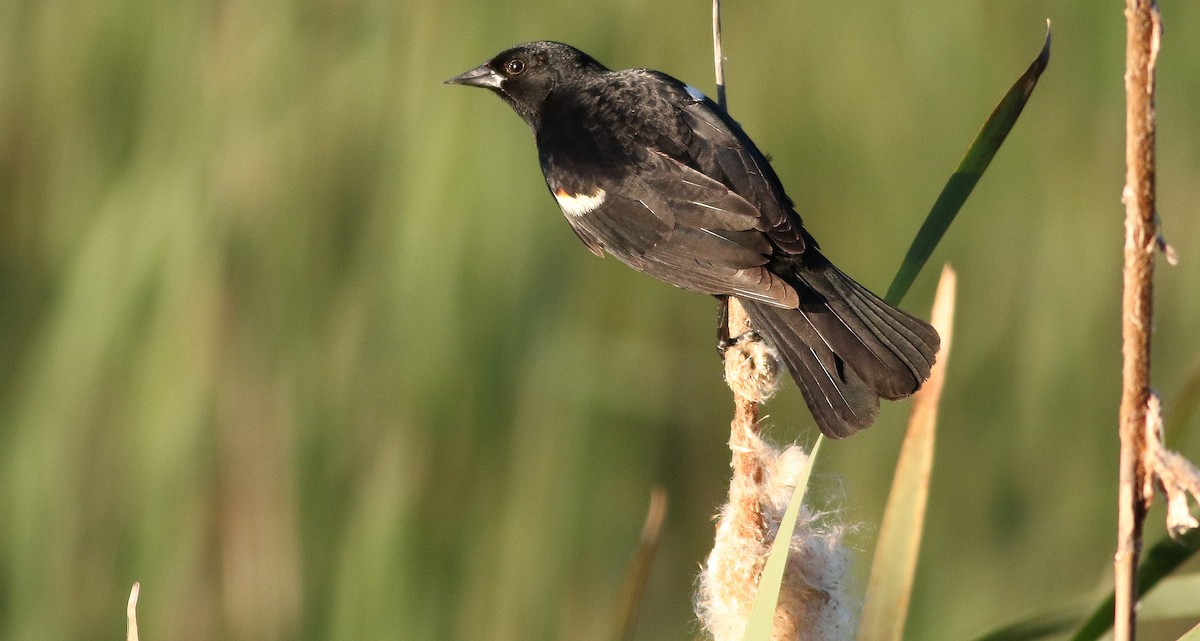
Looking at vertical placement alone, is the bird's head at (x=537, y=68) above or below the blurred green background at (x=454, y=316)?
above

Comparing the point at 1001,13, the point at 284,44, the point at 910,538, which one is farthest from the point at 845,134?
the point at 910,538

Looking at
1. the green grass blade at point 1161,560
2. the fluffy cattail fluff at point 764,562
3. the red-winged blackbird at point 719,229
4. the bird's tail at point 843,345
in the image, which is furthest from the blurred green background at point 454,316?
the green grass blade at point 1161,560

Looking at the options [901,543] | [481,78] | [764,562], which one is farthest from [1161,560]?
[481,78]

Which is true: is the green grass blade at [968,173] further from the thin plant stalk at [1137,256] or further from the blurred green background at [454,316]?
the blurred green background at [454,316]

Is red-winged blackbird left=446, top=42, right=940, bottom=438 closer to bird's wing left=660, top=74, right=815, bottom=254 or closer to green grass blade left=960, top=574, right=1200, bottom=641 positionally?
bird's wing left=660, top=74, right=815, bottom=254

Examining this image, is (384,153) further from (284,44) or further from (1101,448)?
(1101,448)

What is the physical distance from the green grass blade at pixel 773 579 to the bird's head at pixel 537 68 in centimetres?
150

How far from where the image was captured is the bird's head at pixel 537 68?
2.40 meters

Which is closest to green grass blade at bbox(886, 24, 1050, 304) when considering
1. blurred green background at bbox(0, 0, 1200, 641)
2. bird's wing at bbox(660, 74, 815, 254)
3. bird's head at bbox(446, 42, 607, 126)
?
bird's wing at bbox(660, 74, 815, 254)

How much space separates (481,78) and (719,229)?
0.78 m

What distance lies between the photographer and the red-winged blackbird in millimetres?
1650

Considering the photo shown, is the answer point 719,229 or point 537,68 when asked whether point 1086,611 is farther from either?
point 537,68

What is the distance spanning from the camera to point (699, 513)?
2.88 metres

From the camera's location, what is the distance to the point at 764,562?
1271mm
